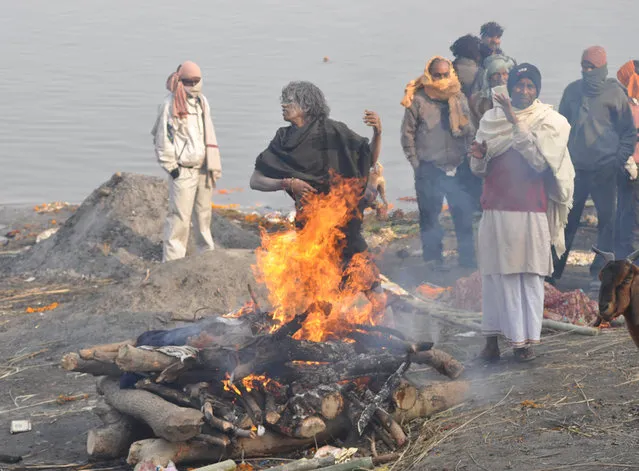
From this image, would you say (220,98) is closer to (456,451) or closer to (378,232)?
(378,232)

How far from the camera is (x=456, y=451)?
6.07 m

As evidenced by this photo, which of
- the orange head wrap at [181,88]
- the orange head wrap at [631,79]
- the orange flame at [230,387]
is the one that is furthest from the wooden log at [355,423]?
the orange head wrap at [631,79]

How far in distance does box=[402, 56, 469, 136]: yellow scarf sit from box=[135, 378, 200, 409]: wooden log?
5.90 metres

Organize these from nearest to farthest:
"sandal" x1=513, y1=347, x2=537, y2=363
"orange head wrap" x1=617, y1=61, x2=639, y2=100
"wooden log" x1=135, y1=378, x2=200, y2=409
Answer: "wooden log" x1=135, y1=378, x2=200, y2=409
"sandal" x1=513, y1=347, x2=537, y2=363
"orange head wrap" x1=617, y1=61, x2=639, y2=100

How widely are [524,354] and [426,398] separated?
4.63 feet

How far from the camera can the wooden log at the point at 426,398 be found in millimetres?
6719

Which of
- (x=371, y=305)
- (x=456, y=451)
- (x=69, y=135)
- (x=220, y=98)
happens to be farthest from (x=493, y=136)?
(x=220, y=98)

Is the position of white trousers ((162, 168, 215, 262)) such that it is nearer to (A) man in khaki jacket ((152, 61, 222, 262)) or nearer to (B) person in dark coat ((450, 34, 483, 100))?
(A) man in khaki jacket ((152, 61, 222, 262))

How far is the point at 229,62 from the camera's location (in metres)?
34.2

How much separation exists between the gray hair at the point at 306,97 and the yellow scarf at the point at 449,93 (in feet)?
12.5

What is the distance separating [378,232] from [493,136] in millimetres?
6051

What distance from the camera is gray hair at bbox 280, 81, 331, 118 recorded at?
25.0ft

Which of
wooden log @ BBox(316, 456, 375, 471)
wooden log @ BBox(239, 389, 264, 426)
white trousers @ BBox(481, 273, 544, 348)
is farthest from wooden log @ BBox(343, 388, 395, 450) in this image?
white trousers @ BBox(481, 273, 544, 348)

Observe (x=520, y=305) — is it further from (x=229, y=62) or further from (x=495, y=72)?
(x=229, y=62)
